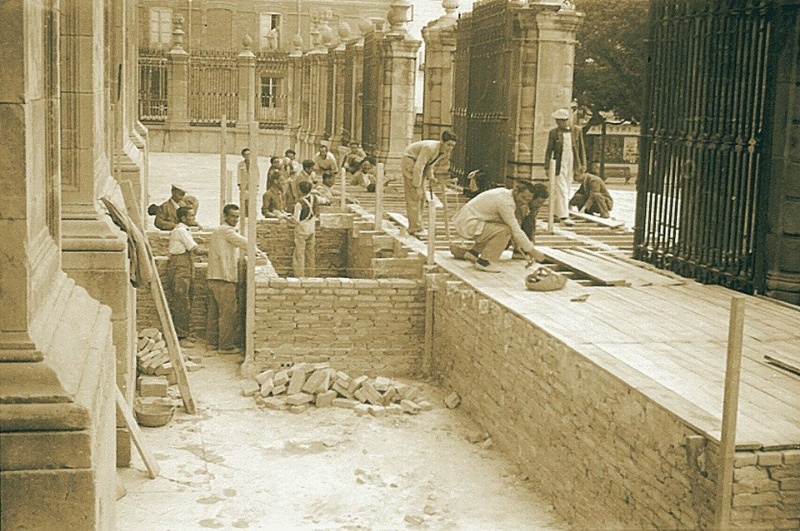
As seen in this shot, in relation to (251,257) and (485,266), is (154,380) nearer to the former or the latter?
(251,257)

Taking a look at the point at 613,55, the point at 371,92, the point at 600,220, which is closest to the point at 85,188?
the point at 600,220

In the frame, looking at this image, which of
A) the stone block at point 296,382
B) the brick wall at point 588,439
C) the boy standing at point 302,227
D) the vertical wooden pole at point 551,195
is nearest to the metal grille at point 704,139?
the vertical wooden pole at point 551,195

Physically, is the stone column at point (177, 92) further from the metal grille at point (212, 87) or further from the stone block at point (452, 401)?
the stone block at point (452, 401)

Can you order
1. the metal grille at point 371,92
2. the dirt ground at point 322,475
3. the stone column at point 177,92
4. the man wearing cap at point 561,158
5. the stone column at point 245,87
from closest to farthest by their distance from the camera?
the dirt ground at point 322,475, the man wearing cap at point 561,158, the metal grille at point 371,92, the stone column at point 245,87, the stone column at point 177,92

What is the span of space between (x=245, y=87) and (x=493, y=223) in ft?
96.7

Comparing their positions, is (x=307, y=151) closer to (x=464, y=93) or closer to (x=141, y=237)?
(x=464, y=93)

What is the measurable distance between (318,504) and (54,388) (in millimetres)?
5038

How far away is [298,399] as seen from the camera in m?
12.1

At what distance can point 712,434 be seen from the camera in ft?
22.4

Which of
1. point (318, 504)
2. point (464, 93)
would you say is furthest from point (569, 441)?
point (464, 93)

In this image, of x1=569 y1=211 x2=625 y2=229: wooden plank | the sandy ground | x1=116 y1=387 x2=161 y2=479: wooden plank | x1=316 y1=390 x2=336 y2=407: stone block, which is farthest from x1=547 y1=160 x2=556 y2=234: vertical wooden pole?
x1=116 y1=387 x2=161 y2=479: wooden plank

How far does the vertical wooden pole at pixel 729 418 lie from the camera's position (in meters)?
6.39

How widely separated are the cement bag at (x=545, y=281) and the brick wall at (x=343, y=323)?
5.96 ft

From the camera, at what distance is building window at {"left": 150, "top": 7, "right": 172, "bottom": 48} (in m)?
52.7
